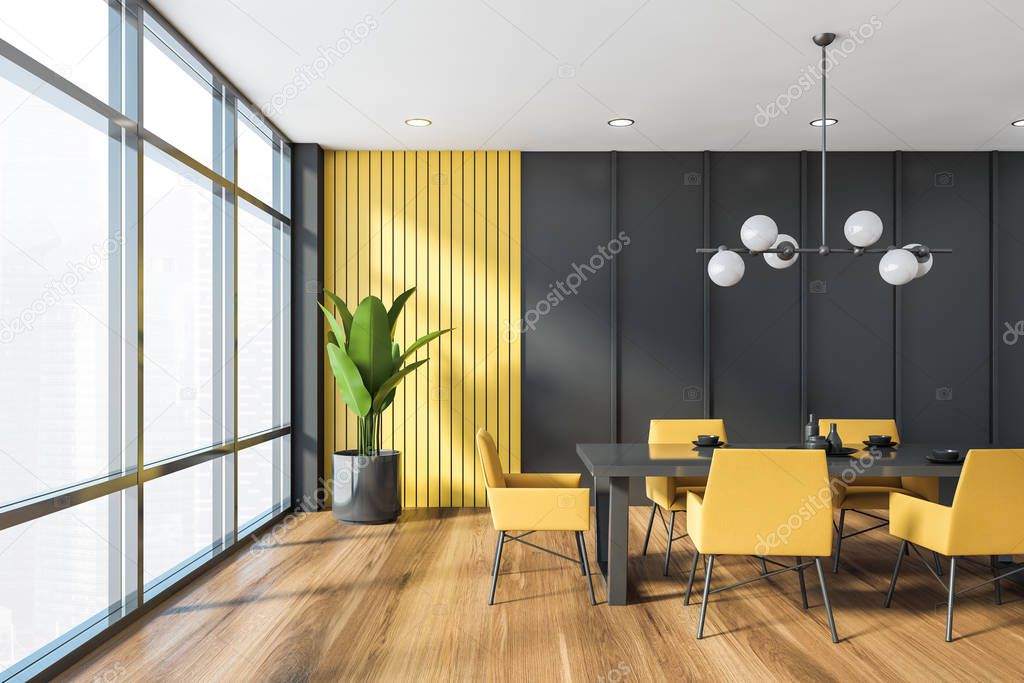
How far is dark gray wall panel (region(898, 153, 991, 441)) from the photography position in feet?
18.7

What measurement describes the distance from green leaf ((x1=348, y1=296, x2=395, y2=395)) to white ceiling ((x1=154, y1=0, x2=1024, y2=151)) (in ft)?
4.15

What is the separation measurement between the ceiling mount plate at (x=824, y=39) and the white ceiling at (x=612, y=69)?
39mm

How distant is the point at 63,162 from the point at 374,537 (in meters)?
2.84

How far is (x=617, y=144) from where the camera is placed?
5.57m

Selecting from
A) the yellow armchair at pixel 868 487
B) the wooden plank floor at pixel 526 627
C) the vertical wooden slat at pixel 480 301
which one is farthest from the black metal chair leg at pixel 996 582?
the vertical wooden slat at pixel 480 301

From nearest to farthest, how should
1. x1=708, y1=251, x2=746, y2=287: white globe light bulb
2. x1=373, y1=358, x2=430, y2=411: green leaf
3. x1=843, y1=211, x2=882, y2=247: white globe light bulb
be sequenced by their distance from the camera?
x1=843, y1=211, x2=882, y2=247: white globe light bulb
x1=708, y1=251, x2=746, y2=287: white globe light bulb
x1=373, y1=358, x2=430, y2=411: green leaf

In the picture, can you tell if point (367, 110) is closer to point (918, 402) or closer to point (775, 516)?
point (775, 516)

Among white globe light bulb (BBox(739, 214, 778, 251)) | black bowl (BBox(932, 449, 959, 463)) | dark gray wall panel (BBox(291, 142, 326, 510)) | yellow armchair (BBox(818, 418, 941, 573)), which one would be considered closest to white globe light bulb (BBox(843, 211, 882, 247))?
white globe light bulb (BBox(739, 214, 778, 251))

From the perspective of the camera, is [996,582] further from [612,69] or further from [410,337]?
[410,337]

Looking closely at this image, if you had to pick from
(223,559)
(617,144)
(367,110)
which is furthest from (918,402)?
(223,559)

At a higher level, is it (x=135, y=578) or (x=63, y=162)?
(x=63, y=162)

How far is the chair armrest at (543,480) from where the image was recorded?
382 cm

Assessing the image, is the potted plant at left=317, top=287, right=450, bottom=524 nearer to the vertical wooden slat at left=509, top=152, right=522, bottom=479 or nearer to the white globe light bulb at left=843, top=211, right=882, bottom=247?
the vertical wooden slat at left=509, top=152, right=522, bottom=479

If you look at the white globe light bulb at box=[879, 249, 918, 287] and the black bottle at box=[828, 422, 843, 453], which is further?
the black bottle at box=[828, 422, 843, 453]
